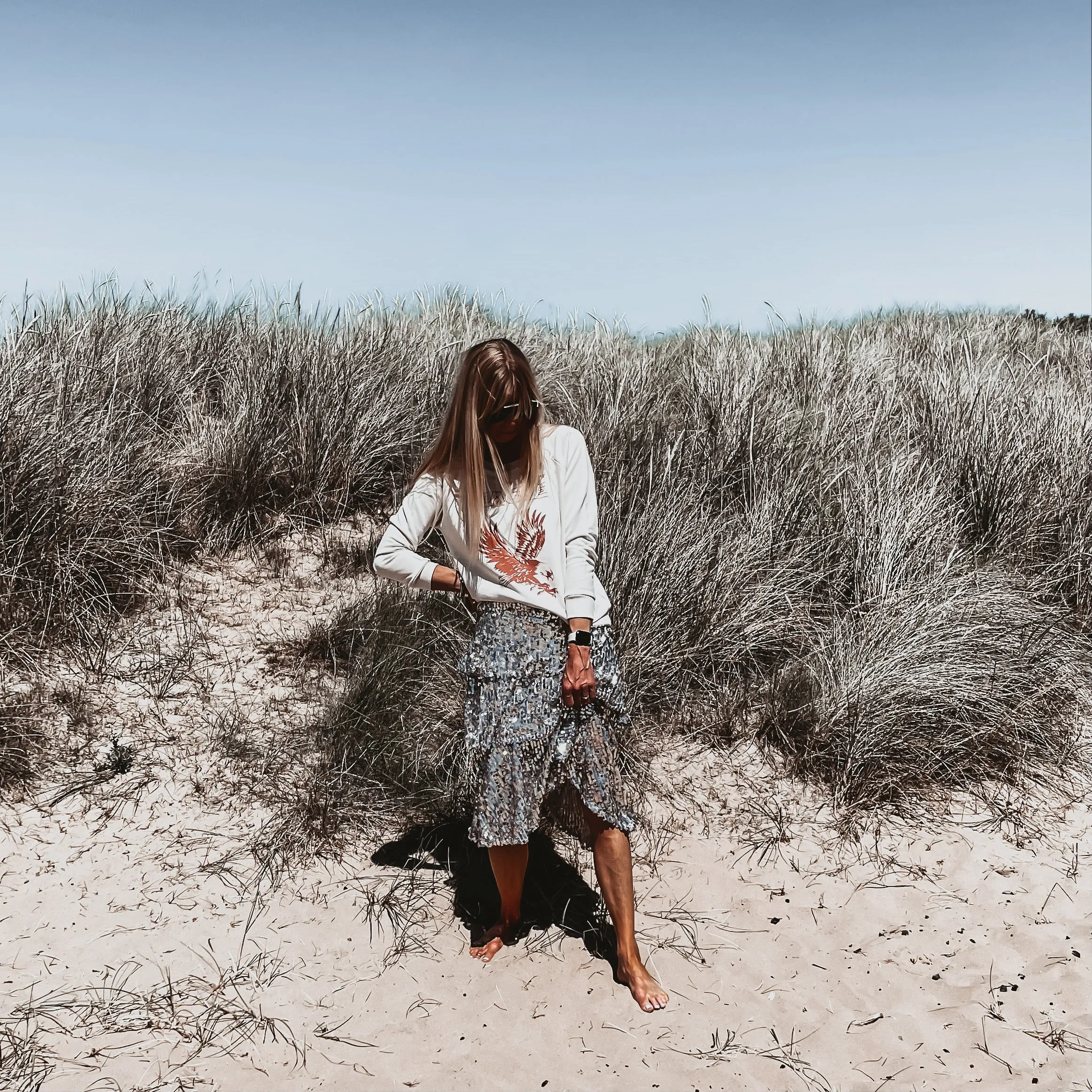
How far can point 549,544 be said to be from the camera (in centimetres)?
264

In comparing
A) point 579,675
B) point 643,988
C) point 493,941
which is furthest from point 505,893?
point 579,675

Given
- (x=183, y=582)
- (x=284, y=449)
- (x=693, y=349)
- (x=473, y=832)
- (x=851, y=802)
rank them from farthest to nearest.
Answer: (x=693, y=349) → (x=284, y=449) → (x=183, y=582) → (x=851, y=802) → (x=473, y=832)

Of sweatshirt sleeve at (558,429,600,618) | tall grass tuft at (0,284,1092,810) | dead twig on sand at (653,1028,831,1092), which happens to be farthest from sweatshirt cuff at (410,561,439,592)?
dead twig on sand at (653,1028,831,1092)

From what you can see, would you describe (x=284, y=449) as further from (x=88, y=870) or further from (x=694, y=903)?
(x=694, y=903)

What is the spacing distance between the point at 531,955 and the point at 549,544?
1.52 meters

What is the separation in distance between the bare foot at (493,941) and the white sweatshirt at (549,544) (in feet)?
3.97

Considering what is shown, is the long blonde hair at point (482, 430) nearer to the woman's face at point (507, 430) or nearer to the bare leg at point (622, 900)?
the woman's face at point (507, 430)

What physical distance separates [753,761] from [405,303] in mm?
6204

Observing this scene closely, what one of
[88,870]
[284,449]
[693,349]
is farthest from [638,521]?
[693,349]

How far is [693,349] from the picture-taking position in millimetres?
7883

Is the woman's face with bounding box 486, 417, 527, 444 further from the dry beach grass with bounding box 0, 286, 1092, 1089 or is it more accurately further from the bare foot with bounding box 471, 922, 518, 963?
the bare foot with bounding box 471, 922, 518, 963

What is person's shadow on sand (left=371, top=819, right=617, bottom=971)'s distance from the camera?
3.23m

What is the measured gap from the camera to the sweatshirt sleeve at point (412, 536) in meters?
2.74

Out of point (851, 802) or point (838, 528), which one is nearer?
point (851, 802)
